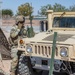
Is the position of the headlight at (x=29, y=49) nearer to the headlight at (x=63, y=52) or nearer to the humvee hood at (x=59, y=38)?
the humvee hood at (x=59, y=38)

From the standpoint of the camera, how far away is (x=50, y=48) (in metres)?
6.32

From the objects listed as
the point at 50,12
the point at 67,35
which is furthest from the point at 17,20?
the point at 67,35

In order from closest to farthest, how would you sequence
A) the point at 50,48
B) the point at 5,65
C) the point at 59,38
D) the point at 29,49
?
the point at 50,48
the point at 59,38
the point at 29,49
the point at 5,65

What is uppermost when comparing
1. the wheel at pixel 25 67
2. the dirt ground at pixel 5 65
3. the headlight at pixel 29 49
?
the headlight at pixel 29 49

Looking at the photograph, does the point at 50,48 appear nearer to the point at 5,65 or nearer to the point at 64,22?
the point at 64,22

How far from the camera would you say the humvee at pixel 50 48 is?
20.3 ft

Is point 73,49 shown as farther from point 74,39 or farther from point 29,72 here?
point 29,72

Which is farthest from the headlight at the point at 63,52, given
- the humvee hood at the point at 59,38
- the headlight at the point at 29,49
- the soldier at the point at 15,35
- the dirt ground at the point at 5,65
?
the dirt ground at the point at 5,65

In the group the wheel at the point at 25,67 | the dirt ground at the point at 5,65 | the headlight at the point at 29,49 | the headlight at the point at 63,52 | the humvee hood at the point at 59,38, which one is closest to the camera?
the headlight at the point at 63,52

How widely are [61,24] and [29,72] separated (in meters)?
1.46

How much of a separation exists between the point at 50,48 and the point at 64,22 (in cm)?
158

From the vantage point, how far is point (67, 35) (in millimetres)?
6863

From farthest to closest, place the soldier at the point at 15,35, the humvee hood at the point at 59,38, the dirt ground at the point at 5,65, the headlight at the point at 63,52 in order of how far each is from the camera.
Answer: the dirt ground at the point at 5,65
the soldier at the point at 15,35
the humvee hood at the point at 59,38
the headlight at the point at 63,52

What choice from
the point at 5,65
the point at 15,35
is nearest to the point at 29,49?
the point at 15,35
